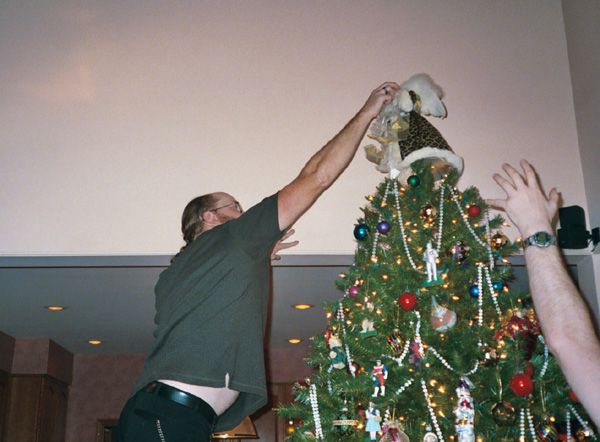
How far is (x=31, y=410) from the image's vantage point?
19.4ft

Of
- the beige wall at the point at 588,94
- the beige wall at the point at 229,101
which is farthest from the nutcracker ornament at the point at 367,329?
the beige wall at the point at 588,94

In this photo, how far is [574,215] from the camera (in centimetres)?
309

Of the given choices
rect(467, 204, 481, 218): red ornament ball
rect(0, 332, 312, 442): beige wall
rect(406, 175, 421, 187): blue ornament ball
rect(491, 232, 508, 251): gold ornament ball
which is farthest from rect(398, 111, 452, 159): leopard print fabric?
rect(0, 332, 312, 442): beige wall

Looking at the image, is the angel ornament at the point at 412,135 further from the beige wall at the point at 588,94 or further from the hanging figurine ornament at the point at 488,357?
the beige wall at the point at 588,94

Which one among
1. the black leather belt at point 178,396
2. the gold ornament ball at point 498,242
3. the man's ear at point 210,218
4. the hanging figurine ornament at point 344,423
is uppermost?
the man's ear at point 210,218

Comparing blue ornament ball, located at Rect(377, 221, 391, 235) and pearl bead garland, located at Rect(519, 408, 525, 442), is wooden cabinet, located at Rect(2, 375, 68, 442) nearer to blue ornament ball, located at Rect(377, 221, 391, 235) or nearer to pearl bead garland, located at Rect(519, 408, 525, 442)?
blue ornament ball, located at Rect(377, 221, 391, 235)

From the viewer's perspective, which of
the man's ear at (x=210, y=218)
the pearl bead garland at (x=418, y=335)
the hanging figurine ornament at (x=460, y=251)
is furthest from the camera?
the man's ear at (x=210, y=218)

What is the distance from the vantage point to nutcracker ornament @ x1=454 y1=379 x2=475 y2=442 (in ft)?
5.85

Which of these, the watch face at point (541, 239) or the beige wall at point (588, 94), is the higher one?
the beige wall at point (588, 94)

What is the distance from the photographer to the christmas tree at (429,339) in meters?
1.91

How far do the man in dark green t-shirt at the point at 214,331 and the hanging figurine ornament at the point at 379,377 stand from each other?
37 centimetres

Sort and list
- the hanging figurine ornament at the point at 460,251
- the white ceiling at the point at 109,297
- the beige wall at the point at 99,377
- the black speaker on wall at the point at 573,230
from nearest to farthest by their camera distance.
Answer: the hanging figurine ornament at the point at 460,251 → the black speaker on wall at the point at 573,230 → the white ceiling at the point at 109,297 → the beige wall at the point at 99,377

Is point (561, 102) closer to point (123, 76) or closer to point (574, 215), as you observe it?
point (574, 215)

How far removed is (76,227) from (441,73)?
219cm
